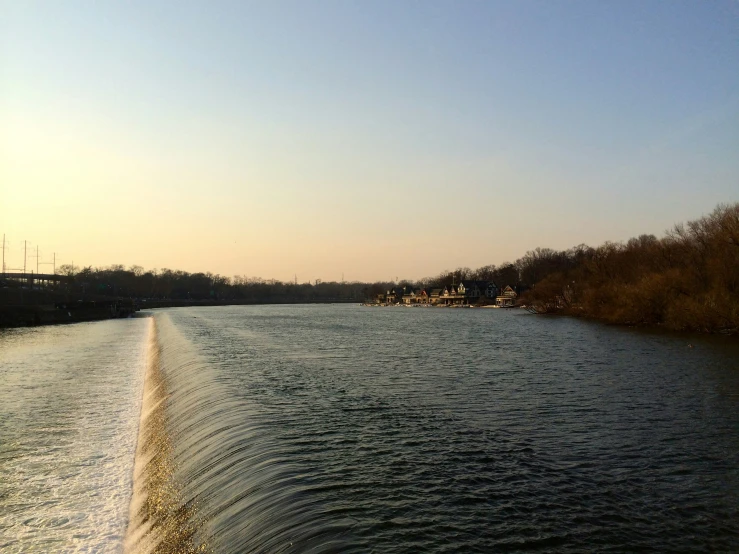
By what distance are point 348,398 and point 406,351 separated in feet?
49.3

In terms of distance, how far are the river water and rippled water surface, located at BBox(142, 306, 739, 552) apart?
49 millimetres

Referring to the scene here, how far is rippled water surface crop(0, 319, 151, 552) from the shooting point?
34.8 feet

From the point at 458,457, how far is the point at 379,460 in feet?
5.82

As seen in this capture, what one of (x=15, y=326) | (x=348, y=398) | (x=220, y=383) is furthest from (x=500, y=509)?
(x=15, y=326)

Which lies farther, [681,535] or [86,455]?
[86,455]

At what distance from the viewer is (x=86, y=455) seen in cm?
1512

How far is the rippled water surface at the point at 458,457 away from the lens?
28.4 feet

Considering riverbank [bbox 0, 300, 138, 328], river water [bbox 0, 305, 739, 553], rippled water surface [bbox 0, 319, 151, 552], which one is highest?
riverbank [bbox 0, 300, 138, 328]

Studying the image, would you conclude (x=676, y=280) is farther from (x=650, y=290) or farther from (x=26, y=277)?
(x=26, y=277)

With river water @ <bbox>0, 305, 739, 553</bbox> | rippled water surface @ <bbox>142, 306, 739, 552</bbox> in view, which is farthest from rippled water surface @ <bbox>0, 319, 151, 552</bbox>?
rippled water surface @ <bbox>142, 306, 739, 552</bbox>

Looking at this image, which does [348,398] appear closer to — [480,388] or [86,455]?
[480,388]

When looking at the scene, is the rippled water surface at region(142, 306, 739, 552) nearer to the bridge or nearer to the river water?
the river water

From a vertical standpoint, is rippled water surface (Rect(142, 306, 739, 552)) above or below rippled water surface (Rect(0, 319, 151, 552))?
above

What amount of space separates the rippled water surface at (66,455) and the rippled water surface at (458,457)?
5.18ft
